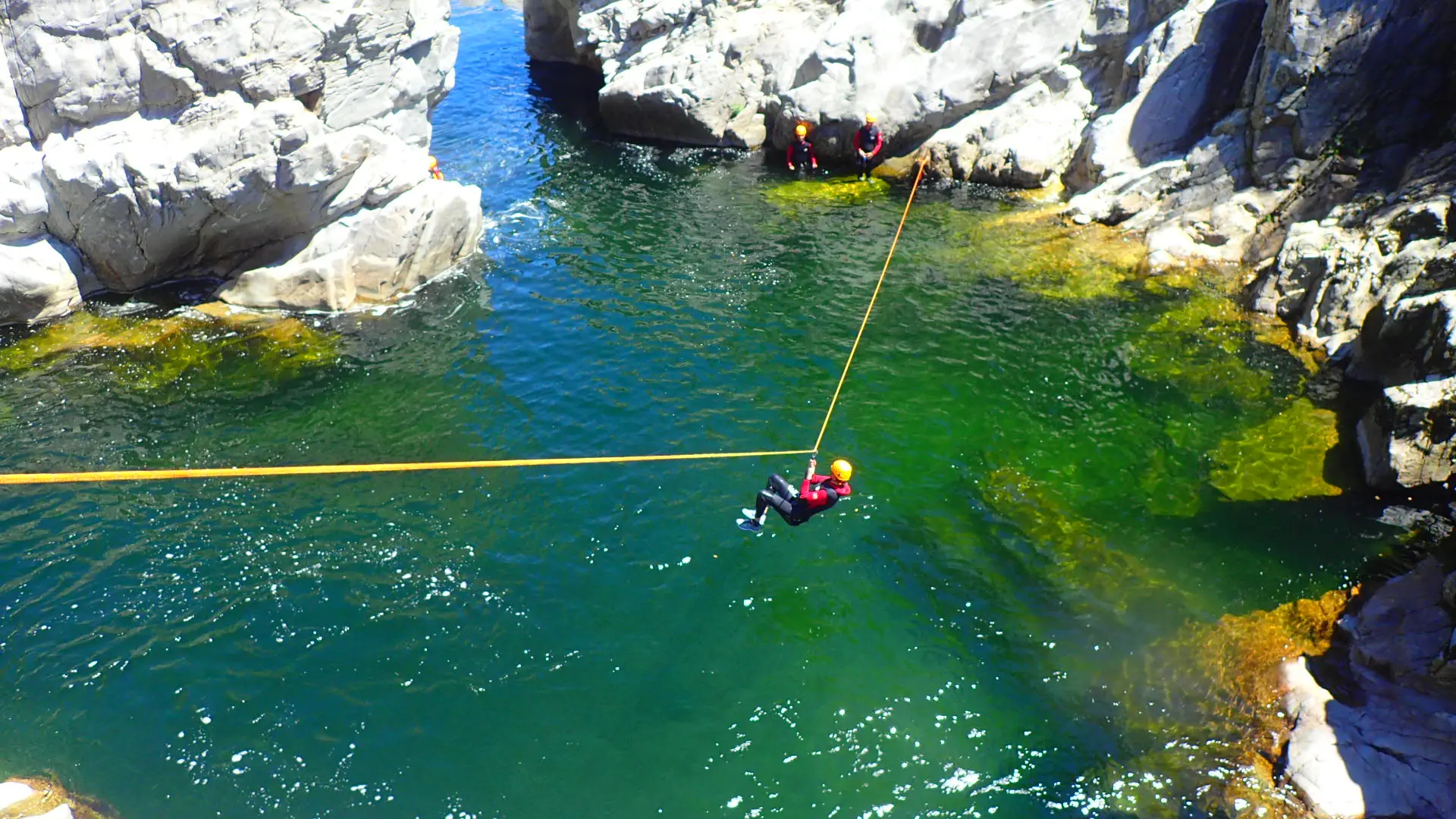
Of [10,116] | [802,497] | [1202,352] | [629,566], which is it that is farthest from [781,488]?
[10,116]

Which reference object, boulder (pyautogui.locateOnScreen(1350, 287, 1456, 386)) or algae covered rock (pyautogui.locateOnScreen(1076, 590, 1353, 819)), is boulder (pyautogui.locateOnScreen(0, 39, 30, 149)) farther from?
boulder (pyautogui.locateOnScreen(1350, 287, 1456, 386))

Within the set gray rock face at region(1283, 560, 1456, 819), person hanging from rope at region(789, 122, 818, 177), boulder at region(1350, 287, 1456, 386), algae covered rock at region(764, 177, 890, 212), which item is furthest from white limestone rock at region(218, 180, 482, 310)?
boulder at region(1350, 287, 1456, 386)

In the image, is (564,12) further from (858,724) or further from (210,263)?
(858,724)

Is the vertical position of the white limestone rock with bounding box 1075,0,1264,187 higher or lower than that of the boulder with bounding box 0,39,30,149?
higher

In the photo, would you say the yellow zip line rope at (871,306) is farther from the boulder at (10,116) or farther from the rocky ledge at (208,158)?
the boulder at (10,116)

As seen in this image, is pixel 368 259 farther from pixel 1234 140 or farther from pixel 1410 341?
pixel 1234 140
